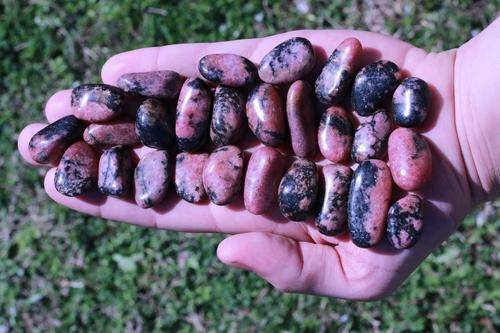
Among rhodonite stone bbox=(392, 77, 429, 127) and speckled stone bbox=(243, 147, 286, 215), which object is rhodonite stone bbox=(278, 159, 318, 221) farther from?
rhodonite stone bbox=(392, 77, 429, 127)

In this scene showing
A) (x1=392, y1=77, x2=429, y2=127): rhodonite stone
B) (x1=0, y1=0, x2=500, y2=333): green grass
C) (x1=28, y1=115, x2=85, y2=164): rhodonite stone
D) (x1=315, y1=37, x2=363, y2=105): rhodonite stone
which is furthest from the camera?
(x1=0, y1=0, x2=500, y2=333): green grass

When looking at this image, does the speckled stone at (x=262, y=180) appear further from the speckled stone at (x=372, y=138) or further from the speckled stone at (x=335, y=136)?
the speckled stone at (x=372, y=138)

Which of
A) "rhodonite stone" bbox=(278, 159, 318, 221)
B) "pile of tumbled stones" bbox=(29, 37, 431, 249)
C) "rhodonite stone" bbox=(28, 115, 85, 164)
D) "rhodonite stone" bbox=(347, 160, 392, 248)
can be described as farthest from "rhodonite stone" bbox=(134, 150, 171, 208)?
"rhodonite stone" bbox=(347, 160, 392, 248)

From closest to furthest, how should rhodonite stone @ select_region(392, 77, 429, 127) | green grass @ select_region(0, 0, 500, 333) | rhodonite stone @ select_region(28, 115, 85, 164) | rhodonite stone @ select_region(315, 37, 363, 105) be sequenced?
rhodonite stone @ select_region(392, 77, 429, 127) < rhodonite stone @ select_region(315, 37, 363, 105) < rhodonite stone @ select_region(28, 115, 85, 164) < green grass @ select_region(0, 0, 500, 333)

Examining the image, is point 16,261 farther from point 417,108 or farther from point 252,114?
point 417,108

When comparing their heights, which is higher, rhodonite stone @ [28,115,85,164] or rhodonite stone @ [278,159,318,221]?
rhodonite stone @ [278,159,318,221]

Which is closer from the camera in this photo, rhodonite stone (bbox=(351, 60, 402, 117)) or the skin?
the skin
